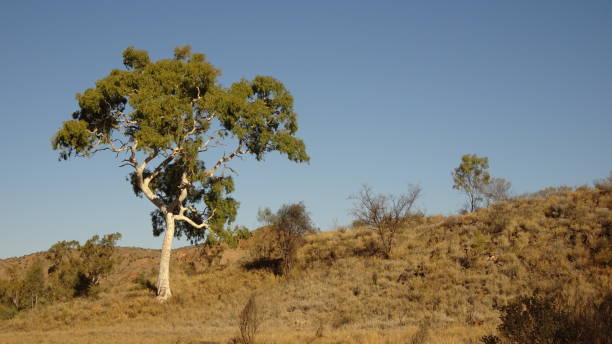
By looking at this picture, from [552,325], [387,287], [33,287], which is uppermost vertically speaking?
[33,287]

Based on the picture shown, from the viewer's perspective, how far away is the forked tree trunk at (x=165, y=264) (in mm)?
26281

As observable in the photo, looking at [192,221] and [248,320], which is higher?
[192,221]

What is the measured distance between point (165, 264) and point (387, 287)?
1266 centimetres

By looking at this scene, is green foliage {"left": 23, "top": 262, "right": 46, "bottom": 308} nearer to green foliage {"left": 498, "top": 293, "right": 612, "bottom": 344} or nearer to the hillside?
the hillside

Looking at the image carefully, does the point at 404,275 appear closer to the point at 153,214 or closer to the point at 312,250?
the point at 312,250

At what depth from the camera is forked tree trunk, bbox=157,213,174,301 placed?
26281 mm

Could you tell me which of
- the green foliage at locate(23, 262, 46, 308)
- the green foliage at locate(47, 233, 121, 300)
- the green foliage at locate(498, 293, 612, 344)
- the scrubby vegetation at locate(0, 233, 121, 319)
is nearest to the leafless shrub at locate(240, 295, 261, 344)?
the green foliage at locate(498, 293, 612, 344)

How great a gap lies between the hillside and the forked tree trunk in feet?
2.18

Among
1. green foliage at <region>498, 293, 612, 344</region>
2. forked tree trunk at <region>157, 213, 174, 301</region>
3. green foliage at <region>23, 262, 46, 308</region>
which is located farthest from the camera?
green foliage at <region>23, 262, 46, 308</region>

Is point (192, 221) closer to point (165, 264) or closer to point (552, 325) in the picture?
point (165, 264)

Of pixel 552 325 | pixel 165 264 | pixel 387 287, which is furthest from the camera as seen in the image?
pixel 165 264

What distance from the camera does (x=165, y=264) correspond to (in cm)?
2672

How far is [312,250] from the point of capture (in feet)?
103

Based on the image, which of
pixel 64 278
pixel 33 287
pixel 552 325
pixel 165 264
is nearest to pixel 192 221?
pixel 165 264
